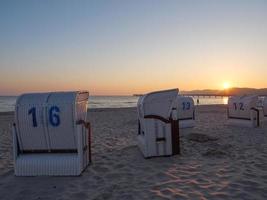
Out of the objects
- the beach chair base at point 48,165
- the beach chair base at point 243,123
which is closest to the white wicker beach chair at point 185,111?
the beach chair base at point 243,123

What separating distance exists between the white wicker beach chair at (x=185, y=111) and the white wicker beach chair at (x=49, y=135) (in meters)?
7.98

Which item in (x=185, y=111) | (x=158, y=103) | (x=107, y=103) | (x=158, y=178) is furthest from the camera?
(x=107, y=103)

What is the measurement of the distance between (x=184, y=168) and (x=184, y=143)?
11.6 ft

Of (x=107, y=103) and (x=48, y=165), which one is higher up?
(x=48, y=165)

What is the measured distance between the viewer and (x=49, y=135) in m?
7.59

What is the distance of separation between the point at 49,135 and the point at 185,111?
8958mm

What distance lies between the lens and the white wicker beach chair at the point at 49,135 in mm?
7445

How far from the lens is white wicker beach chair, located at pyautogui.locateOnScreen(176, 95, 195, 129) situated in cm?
1512

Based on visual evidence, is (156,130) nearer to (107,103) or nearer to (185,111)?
(185,111)

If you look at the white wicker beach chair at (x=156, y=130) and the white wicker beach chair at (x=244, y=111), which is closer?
the white wicker beach chair at (x=156, y=130)

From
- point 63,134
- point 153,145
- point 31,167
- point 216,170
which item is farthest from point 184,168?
point 31,167

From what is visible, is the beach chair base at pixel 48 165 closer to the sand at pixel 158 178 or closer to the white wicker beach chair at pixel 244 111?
the sand at pixel 158 178

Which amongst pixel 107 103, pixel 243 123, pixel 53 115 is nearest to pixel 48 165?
pixel 53 115

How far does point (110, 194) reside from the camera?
20.6ft
